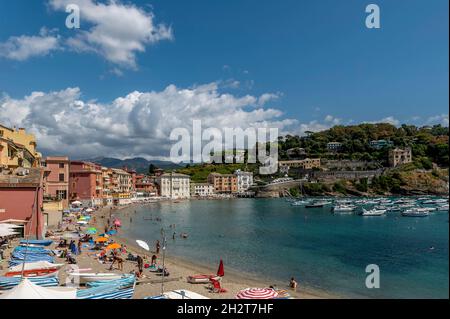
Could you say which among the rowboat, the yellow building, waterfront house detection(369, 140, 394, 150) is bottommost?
the rowboat

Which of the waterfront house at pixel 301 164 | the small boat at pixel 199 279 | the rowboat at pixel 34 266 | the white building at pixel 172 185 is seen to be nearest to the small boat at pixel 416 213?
the small boat at pixel 199 279

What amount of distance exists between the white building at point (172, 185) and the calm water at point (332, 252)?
6897 cm

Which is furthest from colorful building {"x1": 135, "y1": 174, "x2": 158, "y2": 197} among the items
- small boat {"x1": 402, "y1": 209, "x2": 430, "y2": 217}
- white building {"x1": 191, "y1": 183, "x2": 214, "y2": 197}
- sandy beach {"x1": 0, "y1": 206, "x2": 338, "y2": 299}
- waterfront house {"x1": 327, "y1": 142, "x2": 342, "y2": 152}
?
waterfront house {"x1": 327, "y1": 142, "x2": 342, "y2": 152}

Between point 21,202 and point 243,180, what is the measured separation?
378 feet

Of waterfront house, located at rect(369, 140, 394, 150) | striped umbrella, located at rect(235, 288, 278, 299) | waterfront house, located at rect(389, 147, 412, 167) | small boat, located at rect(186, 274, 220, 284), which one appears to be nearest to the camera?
striped umbrella, located at rect(235, 288, 278, 299)

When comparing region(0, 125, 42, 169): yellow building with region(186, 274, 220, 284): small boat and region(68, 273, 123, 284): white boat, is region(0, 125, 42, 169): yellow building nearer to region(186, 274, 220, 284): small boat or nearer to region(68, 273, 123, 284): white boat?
region(68, 273, 123, 284): white boat

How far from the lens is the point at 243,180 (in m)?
137

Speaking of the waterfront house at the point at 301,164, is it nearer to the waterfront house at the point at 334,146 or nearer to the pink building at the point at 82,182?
the waterfront house at the point at 334,146

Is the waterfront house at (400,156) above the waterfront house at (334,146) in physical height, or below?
below

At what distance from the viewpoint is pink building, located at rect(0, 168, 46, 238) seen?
2366 centimetres

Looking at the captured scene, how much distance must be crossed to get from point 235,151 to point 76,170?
367ft

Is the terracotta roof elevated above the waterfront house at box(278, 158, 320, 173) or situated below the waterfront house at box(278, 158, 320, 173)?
below

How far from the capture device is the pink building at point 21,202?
23.7 metres

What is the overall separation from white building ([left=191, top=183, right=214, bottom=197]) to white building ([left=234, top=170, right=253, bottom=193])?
12.1m
